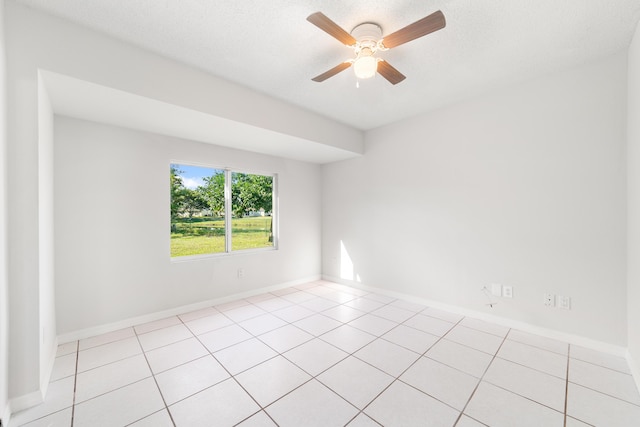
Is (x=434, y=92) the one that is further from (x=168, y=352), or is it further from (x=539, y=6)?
(x=168, y=352)

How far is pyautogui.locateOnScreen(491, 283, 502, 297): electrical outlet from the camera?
289cm

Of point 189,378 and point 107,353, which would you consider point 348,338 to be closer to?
point 189,378

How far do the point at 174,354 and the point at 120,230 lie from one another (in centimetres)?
150

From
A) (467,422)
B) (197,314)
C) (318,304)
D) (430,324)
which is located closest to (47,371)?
(197,314)

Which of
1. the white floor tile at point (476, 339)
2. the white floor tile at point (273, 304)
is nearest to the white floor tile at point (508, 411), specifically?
the white floor tile at point (476, 339)

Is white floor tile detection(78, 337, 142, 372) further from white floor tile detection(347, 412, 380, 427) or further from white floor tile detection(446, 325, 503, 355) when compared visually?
white floor tile detection(446, 325, 503, 355)

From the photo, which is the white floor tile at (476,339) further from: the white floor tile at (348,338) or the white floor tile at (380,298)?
the white floor tile at (380,298)

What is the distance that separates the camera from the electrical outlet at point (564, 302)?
2.49 m

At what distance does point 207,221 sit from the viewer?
3691 millimetres

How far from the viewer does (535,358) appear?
2.24 m

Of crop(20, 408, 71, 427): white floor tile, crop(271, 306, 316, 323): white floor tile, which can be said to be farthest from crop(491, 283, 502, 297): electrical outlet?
crop(20, 408, 71, 427): white floor tile

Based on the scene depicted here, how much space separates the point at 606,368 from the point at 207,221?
438 centimetres

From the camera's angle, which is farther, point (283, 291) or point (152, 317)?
point (283, 291)

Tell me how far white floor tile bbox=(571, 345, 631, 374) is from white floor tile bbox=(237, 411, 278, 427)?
2.60 meters
